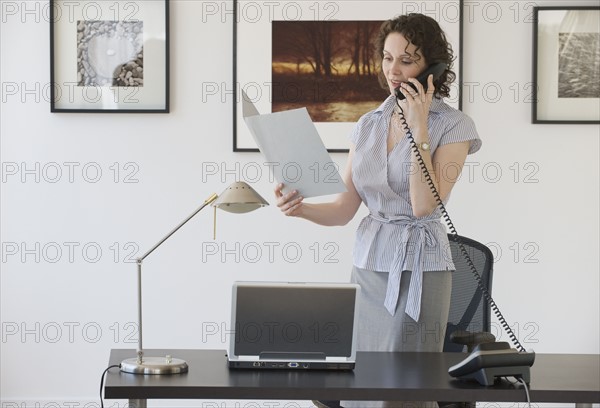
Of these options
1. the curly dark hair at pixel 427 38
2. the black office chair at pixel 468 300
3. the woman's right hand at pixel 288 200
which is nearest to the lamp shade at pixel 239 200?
the woman's right hand at pixel 288 200

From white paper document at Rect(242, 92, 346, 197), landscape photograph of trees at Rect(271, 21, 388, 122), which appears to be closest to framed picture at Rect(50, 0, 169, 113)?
landscape photograph of trees at Rect(271, 21, 388, 122)

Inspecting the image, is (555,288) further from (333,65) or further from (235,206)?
(235,206)

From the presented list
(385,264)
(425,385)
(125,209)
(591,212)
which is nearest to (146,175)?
(125,209)

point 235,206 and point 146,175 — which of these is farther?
point 146,175

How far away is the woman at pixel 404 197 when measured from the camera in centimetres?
246

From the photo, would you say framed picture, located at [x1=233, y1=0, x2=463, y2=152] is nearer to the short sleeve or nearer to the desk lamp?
the short sleeve

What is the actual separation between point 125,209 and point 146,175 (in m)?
0.18

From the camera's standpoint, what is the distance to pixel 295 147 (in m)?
2.38

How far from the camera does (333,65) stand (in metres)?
3.87

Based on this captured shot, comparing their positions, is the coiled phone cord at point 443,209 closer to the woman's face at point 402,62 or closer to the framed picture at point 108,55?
the woman's face at point 402,62

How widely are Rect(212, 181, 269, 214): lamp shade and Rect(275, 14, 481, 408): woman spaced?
1.08 ft

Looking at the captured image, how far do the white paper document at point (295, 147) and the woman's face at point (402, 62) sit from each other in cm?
39

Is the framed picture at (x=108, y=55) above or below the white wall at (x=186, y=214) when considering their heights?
above

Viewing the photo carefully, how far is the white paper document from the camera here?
2322 mm
